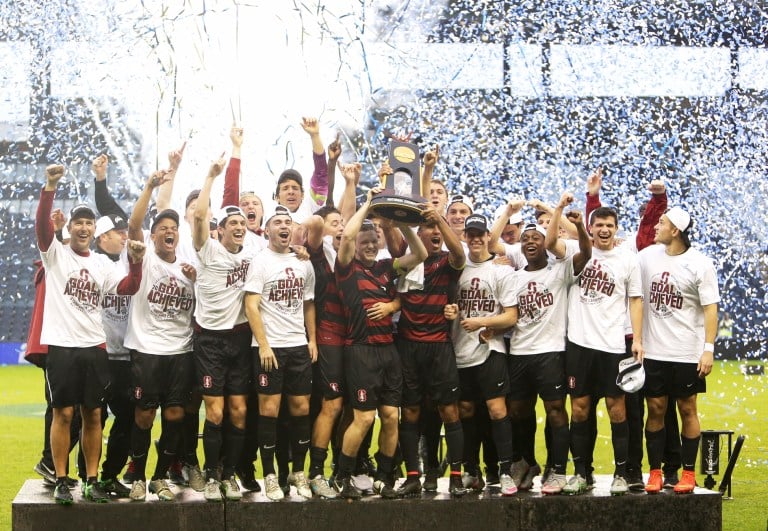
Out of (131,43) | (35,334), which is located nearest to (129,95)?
(131,43)

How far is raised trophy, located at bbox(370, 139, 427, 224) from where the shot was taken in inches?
242

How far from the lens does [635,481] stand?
6.70m

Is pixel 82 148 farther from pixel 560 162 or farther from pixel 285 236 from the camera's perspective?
pixel 285 236

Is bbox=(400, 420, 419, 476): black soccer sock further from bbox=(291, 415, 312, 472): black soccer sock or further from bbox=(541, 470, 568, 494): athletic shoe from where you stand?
bbox=(541, 470, 568, 494): athletic shoe

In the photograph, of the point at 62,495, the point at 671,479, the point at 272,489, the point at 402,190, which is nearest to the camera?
the point at 62,495

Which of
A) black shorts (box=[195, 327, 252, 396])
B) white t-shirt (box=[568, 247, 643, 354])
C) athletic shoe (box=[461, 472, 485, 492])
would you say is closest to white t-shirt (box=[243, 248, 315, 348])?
black shorts (box=[195, 327, 252, 396])

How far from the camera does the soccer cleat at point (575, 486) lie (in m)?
6.47

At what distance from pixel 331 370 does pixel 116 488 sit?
5.20 feet

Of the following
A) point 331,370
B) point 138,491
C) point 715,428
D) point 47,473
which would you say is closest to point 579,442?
point 331,370

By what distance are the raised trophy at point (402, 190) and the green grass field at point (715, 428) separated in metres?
3.25

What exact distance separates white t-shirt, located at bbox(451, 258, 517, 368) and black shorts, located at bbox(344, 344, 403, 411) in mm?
480

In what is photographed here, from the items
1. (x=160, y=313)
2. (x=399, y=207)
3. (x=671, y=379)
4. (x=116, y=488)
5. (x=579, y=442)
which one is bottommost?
(x=116, y=488)

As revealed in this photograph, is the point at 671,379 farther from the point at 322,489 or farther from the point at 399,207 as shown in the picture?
the point at 322,489

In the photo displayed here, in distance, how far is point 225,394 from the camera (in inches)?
252
